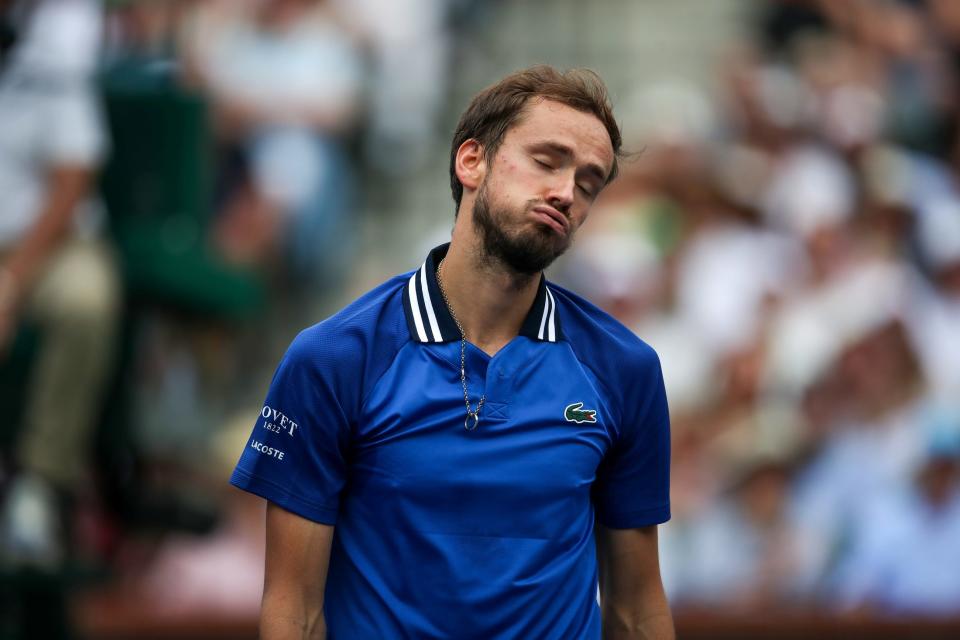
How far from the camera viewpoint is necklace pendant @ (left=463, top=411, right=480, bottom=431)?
3201 mm

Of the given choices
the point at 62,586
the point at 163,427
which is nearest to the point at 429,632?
the point at 62,586

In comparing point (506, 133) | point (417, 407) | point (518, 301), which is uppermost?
point (506, 133)

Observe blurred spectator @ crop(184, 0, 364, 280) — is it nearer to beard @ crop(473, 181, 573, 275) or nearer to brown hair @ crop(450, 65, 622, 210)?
brown hair @ crop(450, 65, 622, 210)

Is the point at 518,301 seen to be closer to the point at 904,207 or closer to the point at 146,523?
the point at 146,523

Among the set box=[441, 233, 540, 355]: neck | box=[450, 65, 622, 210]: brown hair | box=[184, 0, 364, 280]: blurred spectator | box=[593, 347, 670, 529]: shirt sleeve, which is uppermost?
box=[184, 0, 364, 280]: blurred spectator

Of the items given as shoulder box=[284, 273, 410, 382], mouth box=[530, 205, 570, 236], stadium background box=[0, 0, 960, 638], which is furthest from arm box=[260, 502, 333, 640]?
stadium background box=[0, 0, 960, 638]

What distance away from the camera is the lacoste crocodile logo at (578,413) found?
3283 mm

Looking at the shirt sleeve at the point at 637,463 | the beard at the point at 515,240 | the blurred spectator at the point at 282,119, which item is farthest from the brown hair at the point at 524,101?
the blurred spectator at the point at 282,119

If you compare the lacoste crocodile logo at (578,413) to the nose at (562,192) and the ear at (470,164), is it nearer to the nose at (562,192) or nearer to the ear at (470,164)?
the nose at (562,192)

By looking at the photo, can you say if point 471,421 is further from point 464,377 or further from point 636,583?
point 636,583

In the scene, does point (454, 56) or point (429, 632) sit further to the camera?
point (454, 56)

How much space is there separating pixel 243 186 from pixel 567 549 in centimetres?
549

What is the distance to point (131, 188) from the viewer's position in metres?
6.12

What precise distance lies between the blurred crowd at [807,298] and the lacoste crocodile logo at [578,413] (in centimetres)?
404
